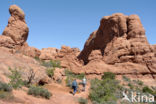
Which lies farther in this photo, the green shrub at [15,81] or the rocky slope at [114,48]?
the rocky slope at [114,48]

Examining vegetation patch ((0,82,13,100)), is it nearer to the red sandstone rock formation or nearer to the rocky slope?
the rocky slope

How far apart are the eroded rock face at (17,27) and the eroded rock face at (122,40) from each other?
1596 centimetres

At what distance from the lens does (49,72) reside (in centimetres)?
1666

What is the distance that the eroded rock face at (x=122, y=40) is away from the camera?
94.1 feet

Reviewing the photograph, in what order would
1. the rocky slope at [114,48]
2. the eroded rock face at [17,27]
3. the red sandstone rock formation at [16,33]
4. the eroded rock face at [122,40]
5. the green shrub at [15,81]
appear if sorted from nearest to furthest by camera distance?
the green shrub at [15,81] < the rocky slope at [114,48] < the red sandstone rock formation at [16,33] < the eroded rock face at [122,40] < the eroded rock face at [17,27]

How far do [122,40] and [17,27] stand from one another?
2018 centimetres

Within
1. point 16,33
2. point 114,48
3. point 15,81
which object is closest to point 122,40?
point 114,48

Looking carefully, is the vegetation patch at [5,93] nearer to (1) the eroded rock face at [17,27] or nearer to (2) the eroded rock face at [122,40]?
(1) the eroded rock face at [17,27]

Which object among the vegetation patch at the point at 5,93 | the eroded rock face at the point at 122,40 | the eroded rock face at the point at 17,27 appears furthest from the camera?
the eroded rock face at the point at 17,27

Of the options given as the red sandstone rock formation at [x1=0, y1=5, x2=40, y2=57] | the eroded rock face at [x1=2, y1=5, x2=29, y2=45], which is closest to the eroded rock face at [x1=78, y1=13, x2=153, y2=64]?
the red sandstone rock formation at [x1=0, y1=5, x2=40, y2=57]

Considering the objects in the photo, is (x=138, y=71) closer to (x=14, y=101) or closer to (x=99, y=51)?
(x=99, y=51)

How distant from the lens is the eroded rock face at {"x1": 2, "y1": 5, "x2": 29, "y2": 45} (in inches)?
1146

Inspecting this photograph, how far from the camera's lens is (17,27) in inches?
1180

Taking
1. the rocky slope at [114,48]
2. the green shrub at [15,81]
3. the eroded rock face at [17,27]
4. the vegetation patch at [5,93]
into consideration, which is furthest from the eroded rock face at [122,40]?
the vegetation patch at [5,93]
